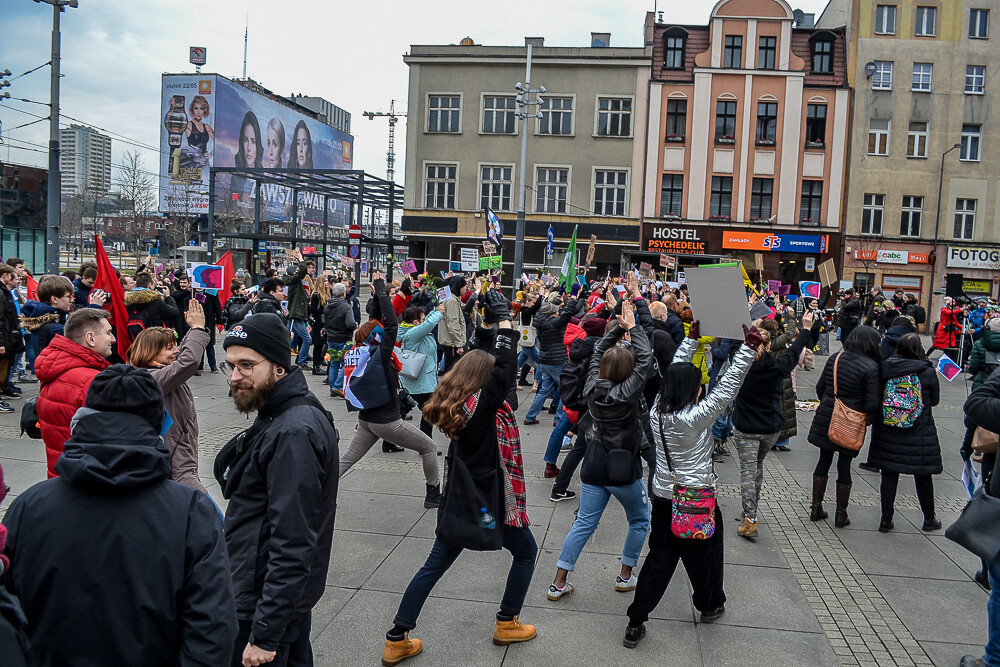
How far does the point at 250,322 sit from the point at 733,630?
3.47 m

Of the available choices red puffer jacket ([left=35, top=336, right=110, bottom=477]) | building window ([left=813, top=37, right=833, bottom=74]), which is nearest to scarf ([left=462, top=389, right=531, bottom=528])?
red puffer jacket ([left=35, top=336, right=110, bottom=477])

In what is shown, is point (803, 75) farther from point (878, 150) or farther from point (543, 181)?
point (543, 181)

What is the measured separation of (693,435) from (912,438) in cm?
297

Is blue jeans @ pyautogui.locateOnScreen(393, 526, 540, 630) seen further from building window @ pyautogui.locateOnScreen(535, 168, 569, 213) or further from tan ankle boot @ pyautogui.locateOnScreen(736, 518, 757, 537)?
building window @ pyautogui.locateOnScreen(535, 168, 569, 213)

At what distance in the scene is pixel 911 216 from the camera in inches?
1374

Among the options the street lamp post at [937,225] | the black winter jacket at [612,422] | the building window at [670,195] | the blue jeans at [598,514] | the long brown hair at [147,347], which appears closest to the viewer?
the long brown hair at [147,347]

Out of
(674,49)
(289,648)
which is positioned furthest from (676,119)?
(289,648)

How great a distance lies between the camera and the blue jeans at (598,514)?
497 centimetres

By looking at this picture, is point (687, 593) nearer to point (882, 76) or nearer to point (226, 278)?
point (226, 278)

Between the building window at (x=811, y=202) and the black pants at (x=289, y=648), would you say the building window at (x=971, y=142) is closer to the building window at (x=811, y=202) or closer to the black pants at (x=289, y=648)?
the building window at (x=811, y=202)

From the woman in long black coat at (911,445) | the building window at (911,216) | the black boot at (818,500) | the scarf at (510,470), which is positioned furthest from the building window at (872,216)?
the scarf at (510,470)

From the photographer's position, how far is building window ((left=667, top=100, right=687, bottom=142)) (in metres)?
35.5

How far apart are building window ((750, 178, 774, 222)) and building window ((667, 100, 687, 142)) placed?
418cm

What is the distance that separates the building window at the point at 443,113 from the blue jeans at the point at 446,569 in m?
34.8
